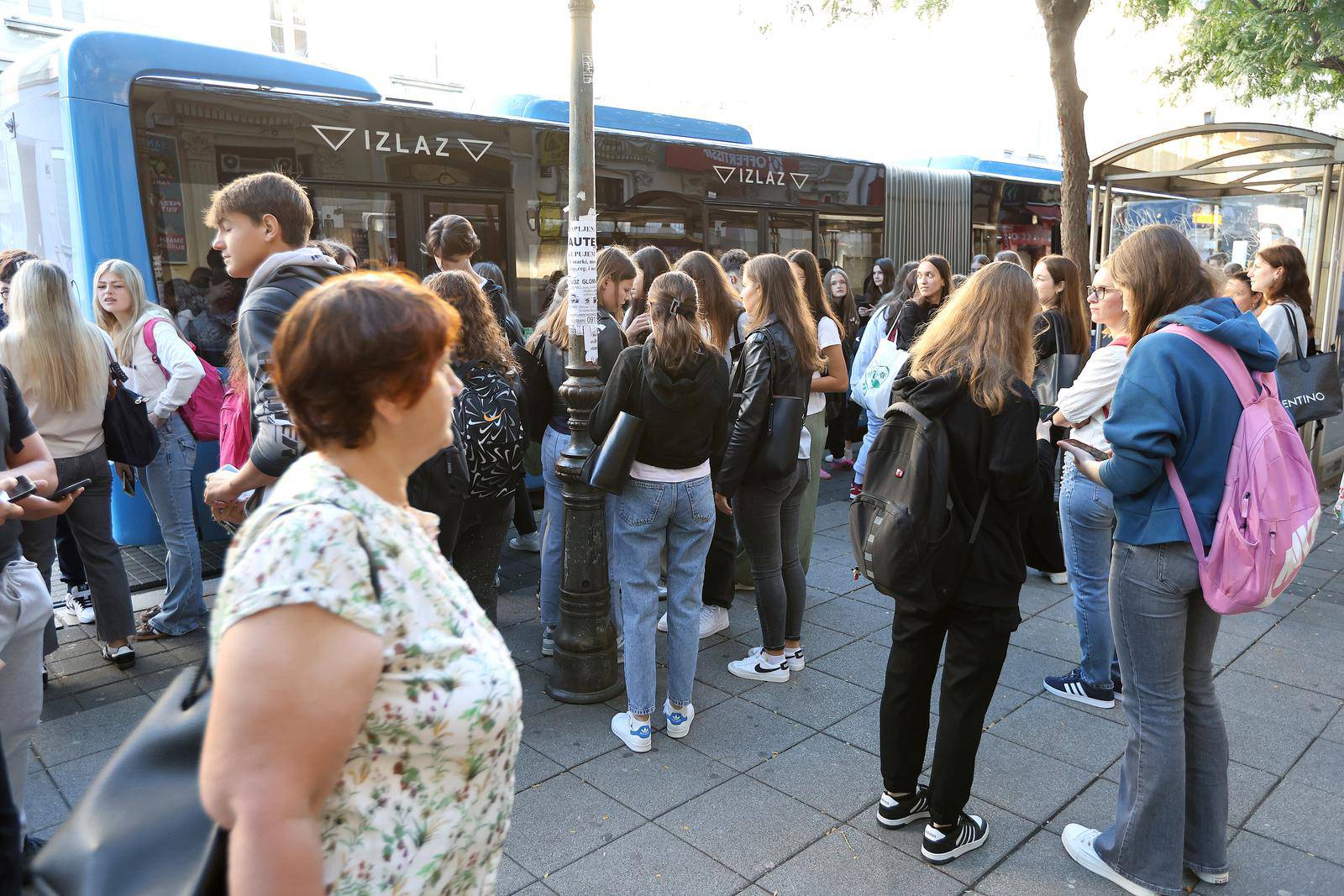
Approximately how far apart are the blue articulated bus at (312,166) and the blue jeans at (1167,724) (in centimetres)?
530

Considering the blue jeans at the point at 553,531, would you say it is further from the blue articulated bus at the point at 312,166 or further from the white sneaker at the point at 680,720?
the blue articulated bus at the point at 312,166

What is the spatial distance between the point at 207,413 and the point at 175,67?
7.47 feet

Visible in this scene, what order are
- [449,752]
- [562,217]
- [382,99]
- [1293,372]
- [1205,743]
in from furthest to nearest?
[562,217]
[382,99]
[1293,372]
[1205,743]
[449,752]

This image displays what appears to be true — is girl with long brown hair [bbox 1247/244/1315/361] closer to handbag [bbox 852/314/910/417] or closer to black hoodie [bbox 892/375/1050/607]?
handbag [bbox 852/314/910/417]

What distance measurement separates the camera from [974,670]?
2906mm

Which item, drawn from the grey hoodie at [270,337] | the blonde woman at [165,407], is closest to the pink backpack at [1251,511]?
the grey hoodie at [270,337]

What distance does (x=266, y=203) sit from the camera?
2.81 m

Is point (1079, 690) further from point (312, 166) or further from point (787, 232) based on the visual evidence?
point (787, 232)

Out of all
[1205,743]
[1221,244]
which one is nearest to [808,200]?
[1221,244]

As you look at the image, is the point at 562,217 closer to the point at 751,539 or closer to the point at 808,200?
the point at 808,200

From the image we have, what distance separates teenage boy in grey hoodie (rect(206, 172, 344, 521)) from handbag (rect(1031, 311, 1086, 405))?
3.87 meters

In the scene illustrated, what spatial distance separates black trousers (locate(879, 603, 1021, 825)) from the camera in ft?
9.52

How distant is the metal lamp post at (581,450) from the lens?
404cm

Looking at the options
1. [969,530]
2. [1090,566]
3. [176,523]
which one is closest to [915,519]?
→ [969,530]
